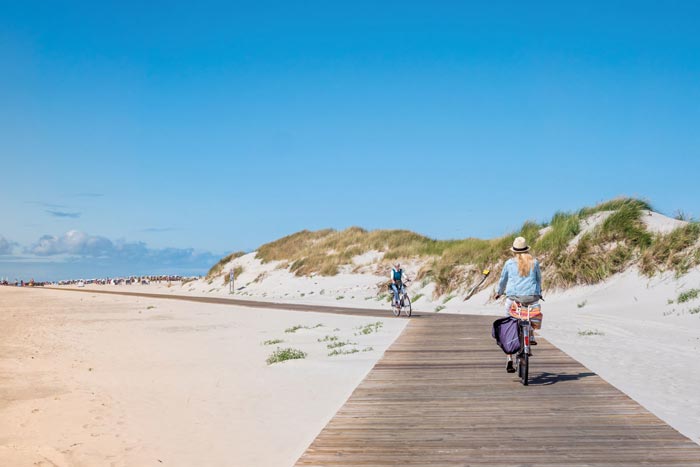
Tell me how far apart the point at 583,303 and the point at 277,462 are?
21088 mm

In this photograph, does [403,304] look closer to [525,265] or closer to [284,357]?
[284,357]

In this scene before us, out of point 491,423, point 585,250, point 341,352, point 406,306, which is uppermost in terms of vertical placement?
point 585,250

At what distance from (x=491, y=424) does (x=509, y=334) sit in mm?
2923

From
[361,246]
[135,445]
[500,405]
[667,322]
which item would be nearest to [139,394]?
[135,445]

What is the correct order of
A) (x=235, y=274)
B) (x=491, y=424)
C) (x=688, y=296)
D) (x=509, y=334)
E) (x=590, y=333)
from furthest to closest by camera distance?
(x=235, y=274)
(x=688, y=296)
(x=590, y=333)
(x=509, y=334)
(x=491, y=424)

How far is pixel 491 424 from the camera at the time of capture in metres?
7.76

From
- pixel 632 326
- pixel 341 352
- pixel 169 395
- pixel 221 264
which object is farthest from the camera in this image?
pixel 221 264

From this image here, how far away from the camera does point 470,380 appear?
424 inches

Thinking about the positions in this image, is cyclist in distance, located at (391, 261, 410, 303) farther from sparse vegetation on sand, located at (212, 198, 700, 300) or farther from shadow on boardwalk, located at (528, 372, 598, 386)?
shadow on boardwalk, located at (528, 372, 598, 386)

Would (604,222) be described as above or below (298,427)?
above

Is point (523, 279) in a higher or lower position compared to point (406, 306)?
higher

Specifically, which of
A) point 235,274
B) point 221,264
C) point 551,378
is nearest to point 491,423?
point 551,378

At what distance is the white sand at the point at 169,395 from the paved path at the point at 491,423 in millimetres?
540

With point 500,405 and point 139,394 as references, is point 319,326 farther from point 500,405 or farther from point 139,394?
point 500,405
